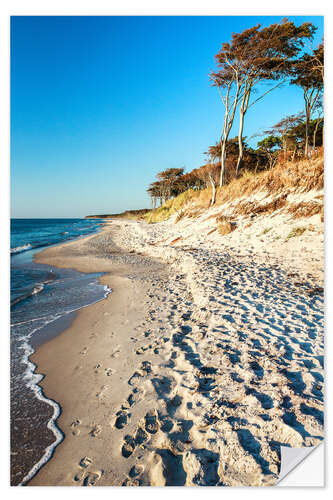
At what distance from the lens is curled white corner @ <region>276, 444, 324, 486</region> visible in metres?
1.44

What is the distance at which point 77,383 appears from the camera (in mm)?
2537

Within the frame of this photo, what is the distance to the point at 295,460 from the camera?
1.52 metres

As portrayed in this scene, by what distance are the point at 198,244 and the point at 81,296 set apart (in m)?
5.77

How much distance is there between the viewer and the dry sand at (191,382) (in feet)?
5.02

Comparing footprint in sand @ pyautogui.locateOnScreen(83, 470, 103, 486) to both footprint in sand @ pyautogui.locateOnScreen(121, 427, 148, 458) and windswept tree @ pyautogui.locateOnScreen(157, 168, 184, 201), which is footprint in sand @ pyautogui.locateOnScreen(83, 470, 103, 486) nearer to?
footprint in sand @ pyautogui.locateOnScreen(121, 427, 148, 458)

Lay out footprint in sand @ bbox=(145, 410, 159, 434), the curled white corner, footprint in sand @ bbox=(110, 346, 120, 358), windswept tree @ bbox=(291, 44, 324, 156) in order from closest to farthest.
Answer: the curled white corner, footprint in sand @ bbox=(145, 410, 159, 434), footprint in sand @ bbox=(110, 346, 120, 358), windswept tree @ bbox=(291, 44, 324, 156)

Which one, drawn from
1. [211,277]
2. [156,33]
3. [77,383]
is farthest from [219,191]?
[77,383]

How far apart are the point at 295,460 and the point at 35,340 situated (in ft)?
11.9

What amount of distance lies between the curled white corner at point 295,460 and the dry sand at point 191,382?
42 millimetres

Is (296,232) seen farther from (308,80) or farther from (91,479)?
(308,80)

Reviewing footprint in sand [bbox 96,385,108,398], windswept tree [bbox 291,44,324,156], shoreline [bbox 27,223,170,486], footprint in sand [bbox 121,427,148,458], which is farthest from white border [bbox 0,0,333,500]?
windswept tree [bbox 291,44,324,156]

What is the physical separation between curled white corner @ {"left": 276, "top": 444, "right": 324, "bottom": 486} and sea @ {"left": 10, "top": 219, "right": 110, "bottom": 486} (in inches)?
64.7

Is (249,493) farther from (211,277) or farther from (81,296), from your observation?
(81,296)

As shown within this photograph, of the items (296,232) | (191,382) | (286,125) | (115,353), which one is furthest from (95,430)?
(286,125)
